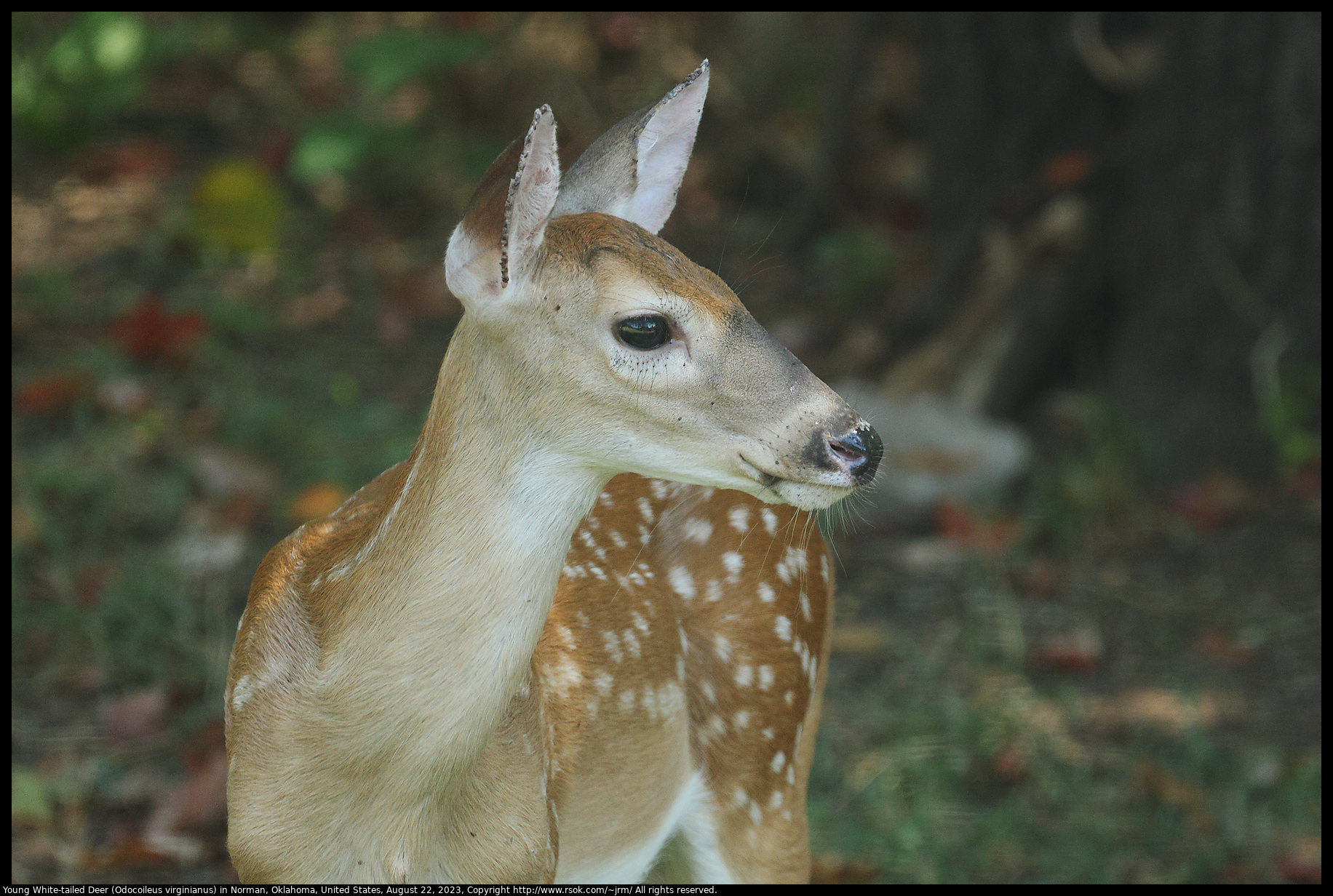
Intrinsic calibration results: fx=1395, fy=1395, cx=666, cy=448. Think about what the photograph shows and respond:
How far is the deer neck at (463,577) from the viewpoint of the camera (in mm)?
2061

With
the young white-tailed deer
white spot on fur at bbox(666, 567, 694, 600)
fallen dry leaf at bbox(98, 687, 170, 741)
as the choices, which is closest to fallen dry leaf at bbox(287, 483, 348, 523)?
fallen dry leaf at bbox(98, 687, 170, 741)

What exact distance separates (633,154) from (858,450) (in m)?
0.60

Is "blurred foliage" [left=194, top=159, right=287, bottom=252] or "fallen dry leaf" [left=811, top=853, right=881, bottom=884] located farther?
"blurred foliage" [left=194, top=159, right=287, bottom=252]

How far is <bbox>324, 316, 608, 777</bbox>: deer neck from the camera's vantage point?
2061 mm

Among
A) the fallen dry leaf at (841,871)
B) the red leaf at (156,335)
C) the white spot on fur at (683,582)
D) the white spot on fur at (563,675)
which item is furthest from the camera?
the red leaf at (156,335)

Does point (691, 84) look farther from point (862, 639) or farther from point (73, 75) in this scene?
point (73, 75)

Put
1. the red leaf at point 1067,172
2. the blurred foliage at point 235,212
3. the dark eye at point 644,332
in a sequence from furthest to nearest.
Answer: the blurred foliage at point 235,212
the red leaf at point 1067,172
the dark eye at point 644,332

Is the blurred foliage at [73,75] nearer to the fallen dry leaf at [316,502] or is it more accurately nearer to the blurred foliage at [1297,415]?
the fallen dry leaf at [316,502]

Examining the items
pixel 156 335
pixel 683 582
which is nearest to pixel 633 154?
pixel 683 582

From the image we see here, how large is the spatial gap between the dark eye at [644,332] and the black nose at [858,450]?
284mm

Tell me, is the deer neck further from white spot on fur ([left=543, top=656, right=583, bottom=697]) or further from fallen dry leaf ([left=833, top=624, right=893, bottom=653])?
fallen dry leaf ([left=833, top=624, right=893, bottom=653])

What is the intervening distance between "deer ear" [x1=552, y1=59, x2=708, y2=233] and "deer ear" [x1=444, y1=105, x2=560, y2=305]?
199mm

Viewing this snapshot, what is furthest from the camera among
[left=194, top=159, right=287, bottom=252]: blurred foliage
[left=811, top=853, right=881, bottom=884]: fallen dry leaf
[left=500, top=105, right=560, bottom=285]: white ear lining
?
[left=194, top=159, right=287, bottom=252]: blurred foliage

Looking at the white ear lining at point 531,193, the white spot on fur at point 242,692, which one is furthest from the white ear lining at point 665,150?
the white spot on fur at point 242,692
